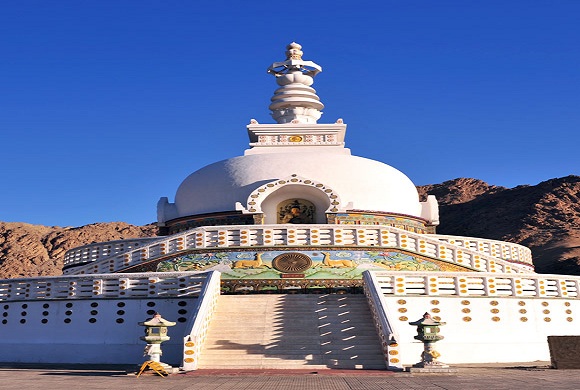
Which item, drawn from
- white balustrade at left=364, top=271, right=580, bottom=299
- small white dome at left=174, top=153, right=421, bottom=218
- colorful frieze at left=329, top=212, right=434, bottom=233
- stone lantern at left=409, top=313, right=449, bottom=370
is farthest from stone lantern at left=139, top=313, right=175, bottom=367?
colorful frieze at left=329, top=212, right=434, bottom=233

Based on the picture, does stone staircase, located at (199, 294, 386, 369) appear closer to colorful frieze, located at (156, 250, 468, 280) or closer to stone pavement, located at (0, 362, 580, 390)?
stone pavement, located at (0, 362, 580, 390)

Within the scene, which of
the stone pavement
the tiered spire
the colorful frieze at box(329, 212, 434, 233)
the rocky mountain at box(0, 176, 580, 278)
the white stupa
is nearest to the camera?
the stone pavement

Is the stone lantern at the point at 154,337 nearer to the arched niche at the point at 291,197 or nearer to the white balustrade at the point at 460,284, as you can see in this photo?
the white balustrade at the point at 460,284

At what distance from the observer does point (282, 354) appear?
13734 millimetres

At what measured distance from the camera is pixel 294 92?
28938 millimetres

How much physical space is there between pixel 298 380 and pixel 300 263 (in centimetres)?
730

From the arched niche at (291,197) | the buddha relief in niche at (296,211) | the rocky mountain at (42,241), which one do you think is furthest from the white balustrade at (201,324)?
the rocky mountain at (42,241)

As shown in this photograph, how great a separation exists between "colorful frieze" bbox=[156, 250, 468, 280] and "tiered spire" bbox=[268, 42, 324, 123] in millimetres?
10297

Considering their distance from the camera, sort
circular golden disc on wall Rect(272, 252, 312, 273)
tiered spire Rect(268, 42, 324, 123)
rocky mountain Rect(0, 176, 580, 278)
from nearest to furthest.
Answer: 1. circular golden disc on wall Rect(272, 252, 312, 273)
2. tiered spire Rect(268, 42, 324, 123)
3. rocky mountain Rect(0, 176, 580, 278)

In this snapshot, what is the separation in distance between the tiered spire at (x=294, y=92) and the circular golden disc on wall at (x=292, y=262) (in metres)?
10.4

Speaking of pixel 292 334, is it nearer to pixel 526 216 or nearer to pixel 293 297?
pixel 293 297

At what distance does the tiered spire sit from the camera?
1134 inches

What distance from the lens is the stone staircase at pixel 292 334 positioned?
530 inches

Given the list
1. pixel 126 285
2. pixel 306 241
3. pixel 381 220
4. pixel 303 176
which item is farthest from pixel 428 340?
pixel 303 176
